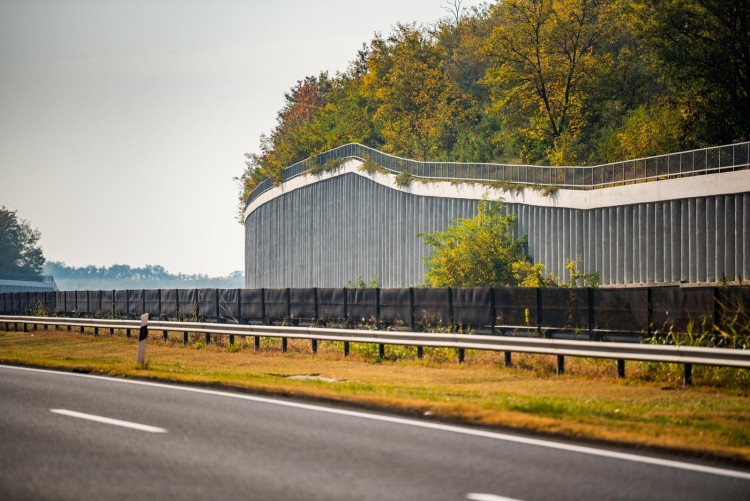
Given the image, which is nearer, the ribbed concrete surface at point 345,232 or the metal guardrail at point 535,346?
the metal guardrail at point 535,346

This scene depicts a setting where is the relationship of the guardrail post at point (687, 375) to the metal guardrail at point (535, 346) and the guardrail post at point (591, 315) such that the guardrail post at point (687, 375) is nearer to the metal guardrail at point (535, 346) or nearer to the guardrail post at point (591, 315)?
the metal guardrail at point (535, 346)

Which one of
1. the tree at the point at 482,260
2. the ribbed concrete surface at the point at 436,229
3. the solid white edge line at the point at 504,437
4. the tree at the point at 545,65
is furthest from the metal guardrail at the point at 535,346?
the tree at the point at 545,65

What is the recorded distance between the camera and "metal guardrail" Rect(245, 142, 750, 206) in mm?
44906

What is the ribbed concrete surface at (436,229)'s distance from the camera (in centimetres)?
4647

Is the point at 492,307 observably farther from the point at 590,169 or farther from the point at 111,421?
the point at 590,169

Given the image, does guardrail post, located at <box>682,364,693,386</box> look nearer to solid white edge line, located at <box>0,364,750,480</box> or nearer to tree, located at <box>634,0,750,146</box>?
solid white edge line, located at <box>0,364,750,480</box>

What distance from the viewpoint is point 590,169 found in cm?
5247

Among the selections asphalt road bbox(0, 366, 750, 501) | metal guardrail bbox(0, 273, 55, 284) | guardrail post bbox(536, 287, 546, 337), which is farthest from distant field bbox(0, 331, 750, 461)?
metal guardrail bbox(0, 273, 55, 284)

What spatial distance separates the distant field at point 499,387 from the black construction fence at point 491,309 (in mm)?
1250

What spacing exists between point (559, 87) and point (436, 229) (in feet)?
51.3

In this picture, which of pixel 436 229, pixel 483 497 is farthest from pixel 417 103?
pixel 483 497

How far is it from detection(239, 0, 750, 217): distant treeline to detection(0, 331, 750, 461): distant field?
123ft

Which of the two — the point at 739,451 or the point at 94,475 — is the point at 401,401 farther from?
the point at 94,475

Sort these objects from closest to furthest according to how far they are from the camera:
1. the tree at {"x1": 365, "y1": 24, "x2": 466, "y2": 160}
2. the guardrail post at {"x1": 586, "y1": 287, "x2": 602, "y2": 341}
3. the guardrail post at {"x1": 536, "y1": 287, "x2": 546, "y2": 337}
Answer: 1. the guardrail post at {"x1": 586, "y1": 287, "x2": 602, "y2": 341}
2. the guardrail post at {"x1": 536, "y1": 287, "x2": 546, "y2": 337}
3. the tree at {"x1": 365, "y1": 24, "x2": 466, "y2": 160}
